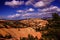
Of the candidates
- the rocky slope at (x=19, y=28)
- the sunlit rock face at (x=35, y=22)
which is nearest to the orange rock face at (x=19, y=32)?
the rocky slope at (x=19, y=28)

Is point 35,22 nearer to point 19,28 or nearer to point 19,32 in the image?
point 19,28

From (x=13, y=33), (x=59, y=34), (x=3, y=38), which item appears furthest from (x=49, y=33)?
(x=3, y=38)

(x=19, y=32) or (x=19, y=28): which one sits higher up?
(x=19, y=28)

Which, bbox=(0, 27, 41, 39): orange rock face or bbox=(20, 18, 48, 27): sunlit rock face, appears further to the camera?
bbox=(20, 18, 48, 27): sunlit rock face

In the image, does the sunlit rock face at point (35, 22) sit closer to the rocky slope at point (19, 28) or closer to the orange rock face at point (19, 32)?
the rocky slope at point (19, 28)

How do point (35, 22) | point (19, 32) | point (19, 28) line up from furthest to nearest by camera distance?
point (35, 22) → point (19, 28) → point (19, 32)

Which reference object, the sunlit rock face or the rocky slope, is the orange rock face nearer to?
the rocky slope

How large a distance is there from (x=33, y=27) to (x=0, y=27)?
2331mm

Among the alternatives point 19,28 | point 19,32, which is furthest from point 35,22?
point 19,32

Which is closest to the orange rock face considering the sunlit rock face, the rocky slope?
the rocky slope

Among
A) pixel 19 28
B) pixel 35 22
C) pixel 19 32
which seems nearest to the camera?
pixel 19 32

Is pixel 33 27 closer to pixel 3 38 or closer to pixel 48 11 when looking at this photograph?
pixel 48 11

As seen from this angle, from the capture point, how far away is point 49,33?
37.0 ft

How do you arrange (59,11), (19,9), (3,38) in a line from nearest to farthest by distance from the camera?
(3,38), (19,9), (59,11)
